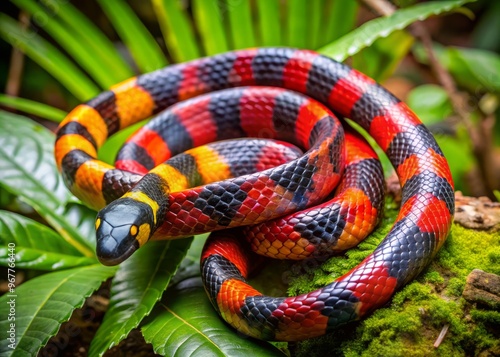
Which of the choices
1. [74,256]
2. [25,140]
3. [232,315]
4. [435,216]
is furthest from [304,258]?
[25,140]

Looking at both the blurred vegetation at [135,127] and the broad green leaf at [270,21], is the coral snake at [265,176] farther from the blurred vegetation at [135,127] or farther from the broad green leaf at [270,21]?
the broad green leaf at [270,21]

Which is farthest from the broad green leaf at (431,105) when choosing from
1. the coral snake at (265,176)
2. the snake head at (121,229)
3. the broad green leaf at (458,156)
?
the snake head at (121,229)

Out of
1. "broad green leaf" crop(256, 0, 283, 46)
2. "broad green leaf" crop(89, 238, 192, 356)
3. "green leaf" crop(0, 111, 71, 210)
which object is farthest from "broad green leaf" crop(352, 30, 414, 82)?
"green leaf" crop(0, 111, 71, 210)

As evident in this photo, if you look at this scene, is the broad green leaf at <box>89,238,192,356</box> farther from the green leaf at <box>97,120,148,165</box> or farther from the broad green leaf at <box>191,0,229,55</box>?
the broad green leaf at <box>191,0,229,55</box>

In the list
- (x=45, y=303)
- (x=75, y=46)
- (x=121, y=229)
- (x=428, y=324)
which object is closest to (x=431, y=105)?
(x=428, y=324)

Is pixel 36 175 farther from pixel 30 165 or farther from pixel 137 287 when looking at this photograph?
pixel 137 287

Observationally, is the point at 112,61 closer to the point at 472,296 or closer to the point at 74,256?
the point at 74,256
